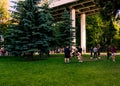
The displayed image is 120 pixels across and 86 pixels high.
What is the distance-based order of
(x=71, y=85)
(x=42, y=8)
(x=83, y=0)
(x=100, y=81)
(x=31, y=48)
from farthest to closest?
(x=83, y=0) < (x=42, y=8) < (x=31, y=48) < (x=100, y=81) < (x=71, y=85)

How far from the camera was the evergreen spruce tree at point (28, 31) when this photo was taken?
34406mm

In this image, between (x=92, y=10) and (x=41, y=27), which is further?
(x=92, y=10)

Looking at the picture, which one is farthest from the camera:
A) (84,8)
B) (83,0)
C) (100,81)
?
(84,8)

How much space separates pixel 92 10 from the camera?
69.4 meters

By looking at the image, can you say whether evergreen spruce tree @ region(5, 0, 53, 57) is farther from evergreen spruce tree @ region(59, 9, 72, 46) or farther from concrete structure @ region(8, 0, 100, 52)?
concrete structure @ region(8, 0, 100, 52)

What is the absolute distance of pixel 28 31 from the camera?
3506 centimetres

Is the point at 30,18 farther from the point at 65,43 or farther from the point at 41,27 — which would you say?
the point at 65,43

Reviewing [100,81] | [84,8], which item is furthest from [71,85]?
[84,8]

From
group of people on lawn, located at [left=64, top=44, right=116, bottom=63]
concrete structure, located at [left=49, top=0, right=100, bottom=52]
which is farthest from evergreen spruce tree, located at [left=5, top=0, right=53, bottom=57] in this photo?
concrete structure, located at [left=49, top=0, right=100, bottom=52]

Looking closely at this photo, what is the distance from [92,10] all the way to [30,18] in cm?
3591

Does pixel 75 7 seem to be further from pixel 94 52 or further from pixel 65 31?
pixel 94 52

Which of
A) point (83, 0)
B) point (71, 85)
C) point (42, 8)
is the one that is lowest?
point (71, 85)

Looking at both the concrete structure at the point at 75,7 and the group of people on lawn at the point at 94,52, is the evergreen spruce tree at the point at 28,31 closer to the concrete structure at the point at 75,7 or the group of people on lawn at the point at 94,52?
the group of people on lawn at the point at 94,52

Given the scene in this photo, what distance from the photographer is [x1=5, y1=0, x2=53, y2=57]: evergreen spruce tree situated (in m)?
34.4
